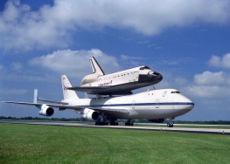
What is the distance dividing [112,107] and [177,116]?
12687 millimetres

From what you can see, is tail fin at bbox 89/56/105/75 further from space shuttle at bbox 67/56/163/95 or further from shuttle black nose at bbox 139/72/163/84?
shuttle black nose at bbox 139/72/163/84

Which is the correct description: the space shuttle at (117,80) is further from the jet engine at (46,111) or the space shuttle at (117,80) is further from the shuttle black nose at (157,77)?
the jet engine at (46,111)

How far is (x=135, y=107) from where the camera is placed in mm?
38562

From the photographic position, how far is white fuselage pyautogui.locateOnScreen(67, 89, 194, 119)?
109ft

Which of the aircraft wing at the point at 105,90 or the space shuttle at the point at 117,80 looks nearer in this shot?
the space shuttle at the point at 117,80

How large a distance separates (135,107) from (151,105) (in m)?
3.34

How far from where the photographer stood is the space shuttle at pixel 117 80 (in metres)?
40.8

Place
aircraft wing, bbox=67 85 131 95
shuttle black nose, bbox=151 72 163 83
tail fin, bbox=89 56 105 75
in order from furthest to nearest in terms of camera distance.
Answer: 1. tail fin, bbox=89 56 105 75
2. aircraft wing, bbox=67 85 131 95
3. shuttle black nose, bbox=151 72 163 83

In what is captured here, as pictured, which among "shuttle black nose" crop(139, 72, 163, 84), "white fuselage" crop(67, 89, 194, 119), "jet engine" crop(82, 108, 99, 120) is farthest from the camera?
"jet engine" crop(82, 108, 99, 120)

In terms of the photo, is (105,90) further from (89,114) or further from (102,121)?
(89,114)

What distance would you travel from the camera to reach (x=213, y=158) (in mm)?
9438

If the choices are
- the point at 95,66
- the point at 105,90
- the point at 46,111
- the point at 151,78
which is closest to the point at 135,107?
the point at 151,78

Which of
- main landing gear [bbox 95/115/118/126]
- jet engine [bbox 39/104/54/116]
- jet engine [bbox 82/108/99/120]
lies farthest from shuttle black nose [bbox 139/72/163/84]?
jet engine [bbox 39/104/54/116]

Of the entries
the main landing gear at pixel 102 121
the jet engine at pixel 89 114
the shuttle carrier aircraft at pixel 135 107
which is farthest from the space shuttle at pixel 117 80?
the jet engine at pixel 89 114
